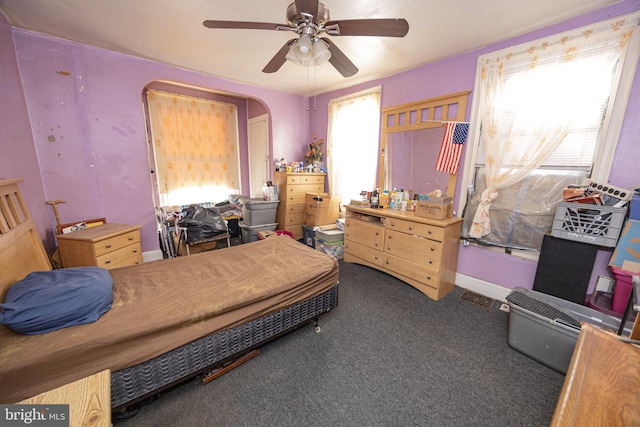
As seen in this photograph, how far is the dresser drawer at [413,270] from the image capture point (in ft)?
8.13

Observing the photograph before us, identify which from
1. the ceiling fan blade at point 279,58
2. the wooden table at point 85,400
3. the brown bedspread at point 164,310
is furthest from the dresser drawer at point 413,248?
the wooden table at point 85,400

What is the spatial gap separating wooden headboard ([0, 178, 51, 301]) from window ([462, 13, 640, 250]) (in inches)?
143

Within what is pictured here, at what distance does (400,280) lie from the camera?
9.54 ft

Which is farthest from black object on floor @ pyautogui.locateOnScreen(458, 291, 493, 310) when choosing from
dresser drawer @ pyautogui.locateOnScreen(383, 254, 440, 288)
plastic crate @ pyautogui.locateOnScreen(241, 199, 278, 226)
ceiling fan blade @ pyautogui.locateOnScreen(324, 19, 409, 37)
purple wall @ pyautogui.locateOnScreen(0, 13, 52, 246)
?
purple wall @ pyautogui.locateOnScreen(0, 13, 52, 246)

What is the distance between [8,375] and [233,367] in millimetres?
1033

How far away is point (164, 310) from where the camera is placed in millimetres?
1378

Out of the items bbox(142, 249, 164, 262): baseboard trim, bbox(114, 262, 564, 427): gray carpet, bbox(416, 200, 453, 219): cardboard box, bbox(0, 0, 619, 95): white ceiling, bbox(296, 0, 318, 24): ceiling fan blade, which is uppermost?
bbox(0, 0, 619, 95): white ceiling

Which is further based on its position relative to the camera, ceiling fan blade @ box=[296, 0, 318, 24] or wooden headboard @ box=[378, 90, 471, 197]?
wooden headboard @ box=[378, 90, 471, 197]

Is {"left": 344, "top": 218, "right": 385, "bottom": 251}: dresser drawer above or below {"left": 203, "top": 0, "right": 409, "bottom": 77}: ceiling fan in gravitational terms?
below

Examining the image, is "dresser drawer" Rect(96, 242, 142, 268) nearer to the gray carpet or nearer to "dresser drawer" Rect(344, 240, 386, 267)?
the gray carpet

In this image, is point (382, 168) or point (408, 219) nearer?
point (408, 219)

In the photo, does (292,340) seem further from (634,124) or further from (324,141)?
(324,141)

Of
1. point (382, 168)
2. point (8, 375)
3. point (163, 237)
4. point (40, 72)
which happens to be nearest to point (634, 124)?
point (382, 168)

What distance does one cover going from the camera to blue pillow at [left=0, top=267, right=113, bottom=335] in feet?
3.61
